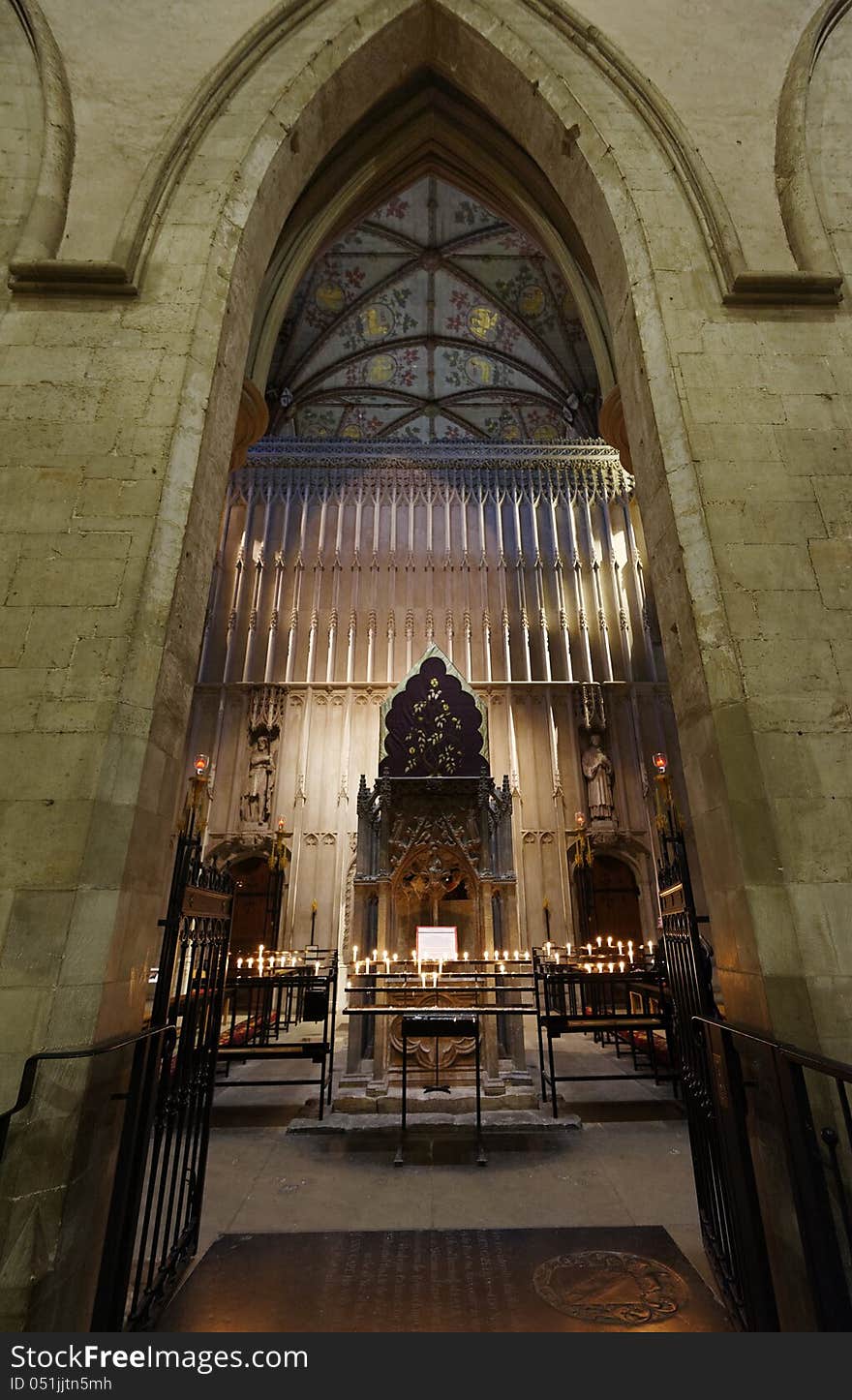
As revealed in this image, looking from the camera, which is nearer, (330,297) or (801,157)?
(801,157)

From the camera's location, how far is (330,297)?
1600cm

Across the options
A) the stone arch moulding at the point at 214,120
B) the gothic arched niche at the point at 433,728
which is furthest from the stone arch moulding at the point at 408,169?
the gothic arched niche at the point at 433,728

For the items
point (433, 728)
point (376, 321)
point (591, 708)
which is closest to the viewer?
point (433, 728)

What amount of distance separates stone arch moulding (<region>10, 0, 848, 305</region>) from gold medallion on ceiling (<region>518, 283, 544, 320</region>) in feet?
40.4

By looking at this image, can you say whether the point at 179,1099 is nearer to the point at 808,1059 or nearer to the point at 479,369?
the point at 808,1059

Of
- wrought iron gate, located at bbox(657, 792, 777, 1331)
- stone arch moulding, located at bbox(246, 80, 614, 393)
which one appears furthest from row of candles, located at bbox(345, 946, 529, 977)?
stone arch moulding, located at bbox(246, 80, 614, 393)

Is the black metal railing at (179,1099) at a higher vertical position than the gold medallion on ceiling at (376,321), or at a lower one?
lower

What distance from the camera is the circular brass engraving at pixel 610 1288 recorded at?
215cm

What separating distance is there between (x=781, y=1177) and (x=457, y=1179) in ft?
6.24

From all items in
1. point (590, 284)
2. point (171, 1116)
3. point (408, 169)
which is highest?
point (408, 169)

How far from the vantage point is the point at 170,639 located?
9.93 ft

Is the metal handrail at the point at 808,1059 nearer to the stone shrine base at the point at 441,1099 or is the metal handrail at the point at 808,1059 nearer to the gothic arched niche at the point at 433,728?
the stone shrine base at the point at 441,1099

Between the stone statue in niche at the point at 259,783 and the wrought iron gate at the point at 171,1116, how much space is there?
1025 centimetres

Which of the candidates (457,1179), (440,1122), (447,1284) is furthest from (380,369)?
(447,1284)
